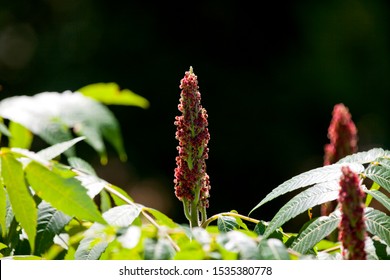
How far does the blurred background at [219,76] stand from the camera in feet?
16.7

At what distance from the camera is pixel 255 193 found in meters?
5.13

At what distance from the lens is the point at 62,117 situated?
3.68ft

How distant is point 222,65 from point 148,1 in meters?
0.74

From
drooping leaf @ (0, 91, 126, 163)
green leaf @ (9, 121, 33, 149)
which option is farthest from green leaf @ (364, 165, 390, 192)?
green leaf @ (9, 121, 33, 149)

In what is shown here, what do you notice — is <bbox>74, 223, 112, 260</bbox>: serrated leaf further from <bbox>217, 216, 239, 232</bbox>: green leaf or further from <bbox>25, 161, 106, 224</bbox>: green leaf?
<bbox>217, 216, 239, 232</bbox>: green leaf

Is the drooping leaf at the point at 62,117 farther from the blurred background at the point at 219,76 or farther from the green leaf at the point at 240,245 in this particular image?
the blurred background at the point at 219,76

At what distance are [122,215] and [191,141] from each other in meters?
0.13

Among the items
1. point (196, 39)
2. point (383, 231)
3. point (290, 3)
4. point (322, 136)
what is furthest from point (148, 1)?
point (383, 231)

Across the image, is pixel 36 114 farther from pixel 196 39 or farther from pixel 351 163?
pixel 196 39

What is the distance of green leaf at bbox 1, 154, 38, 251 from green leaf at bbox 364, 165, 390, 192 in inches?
15.6

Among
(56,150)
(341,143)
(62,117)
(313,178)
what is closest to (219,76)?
(341,143)

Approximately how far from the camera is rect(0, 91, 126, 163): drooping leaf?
109 cm

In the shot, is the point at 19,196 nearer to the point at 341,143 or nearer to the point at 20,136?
the point at 20,136

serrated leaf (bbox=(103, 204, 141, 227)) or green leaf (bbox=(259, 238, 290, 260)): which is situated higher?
serrated leaf (bbox=(103, 204, 141, 227))
